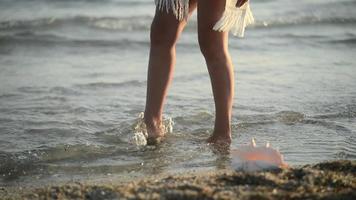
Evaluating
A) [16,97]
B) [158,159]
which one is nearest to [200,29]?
[158,159]

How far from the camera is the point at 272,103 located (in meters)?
5.56

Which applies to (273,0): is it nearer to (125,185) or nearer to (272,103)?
(272,103)

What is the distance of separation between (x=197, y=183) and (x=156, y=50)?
4.81 feet

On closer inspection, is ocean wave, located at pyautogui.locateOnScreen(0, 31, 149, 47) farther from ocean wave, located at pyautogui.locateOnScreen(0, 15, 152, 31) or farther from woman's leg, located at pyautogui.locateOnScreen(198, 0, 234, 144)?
woman's leg, located at pyautogui.locateOnScreen(198, 0, 234, 144)

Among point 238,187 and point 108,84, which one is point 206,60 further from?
point 108,84

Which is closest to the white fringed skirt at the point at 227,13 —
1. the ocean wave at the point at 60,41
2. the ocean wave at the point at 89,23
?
the ocean wave at the point at 60,41

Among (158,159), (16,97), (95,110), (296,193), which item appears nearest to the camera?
(296,193)

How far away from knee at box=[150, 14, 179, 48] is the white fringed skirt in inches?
3.1

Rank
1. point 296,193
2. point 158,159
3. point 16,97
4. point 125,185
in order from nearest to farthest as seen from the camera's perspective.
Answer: point 296,193 < point 125,185 < point 158,159 < point 16,97

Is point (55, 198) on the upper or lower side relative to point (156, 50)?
lower

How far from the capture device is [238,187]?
3016 mm

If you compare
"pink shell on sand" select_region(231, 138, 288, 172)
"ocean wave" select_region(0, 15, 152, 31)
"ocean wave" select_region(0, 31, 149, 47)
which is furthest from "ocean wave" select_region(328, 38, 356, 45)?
"pink shell on sand" select_region(231, 138, 288, 172)

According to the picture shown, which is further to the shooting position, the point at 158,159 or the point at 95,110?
the point at 95,110

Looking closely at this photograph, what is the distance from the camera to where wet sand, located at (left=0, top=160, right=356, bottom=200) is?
9.60 feet
